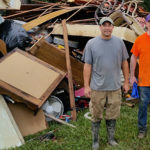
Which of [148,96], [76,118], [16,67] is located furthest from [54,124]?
[148,96]

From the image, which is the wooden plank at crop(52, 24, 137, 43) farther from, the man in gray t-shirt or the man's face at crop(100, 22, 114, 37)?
the man's face at crop(100, 22, 114, 37)

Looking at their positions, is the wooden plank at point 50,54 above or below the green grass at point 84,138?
above

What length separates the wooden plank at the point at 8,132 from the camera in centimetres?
376

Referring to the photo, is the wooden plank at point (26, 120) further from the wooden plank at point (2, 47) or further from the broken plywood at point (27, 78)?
the wooden plank at point (2, 47)

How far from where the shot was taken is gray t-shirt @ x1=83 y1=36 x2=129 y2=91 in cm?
313

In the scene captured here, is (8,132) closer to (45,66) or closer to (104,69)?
(45,66)

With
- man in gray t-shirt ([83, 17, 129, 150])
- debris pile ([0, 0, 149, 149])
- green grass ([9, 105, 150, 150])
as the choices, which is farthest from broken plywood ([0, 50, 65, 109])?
man in gray t-shirt ([83, 17, 129, 150])

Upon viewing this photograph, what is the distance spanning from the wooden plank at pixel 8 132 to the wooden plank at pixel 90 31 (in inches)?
93.2

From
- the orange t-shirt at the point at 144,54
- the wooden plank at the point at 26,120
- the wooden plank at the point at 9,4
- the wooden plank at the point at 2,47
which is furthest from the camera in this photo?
the wooden plank at the point at 9,4

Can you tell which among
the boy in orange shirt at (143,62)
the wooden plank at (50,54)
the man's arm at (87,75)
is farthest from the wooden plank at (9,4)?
the boy in orange shirt at (143,62)

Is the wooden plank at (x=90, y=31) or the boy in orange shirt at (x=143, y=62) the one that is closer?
the boy in orange shirt at (x=143, y=62)

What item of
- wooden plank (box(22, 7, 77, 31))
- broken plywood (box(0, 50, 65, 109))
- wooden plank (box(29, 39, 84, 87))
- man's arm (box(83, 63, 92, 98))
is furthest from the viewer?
wooden plank (box(22, 7, 77, 31))

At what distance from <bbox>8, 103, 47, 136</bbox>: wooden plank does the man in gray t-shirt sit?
127 cm

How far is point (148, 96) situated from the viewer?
362 centimetres
